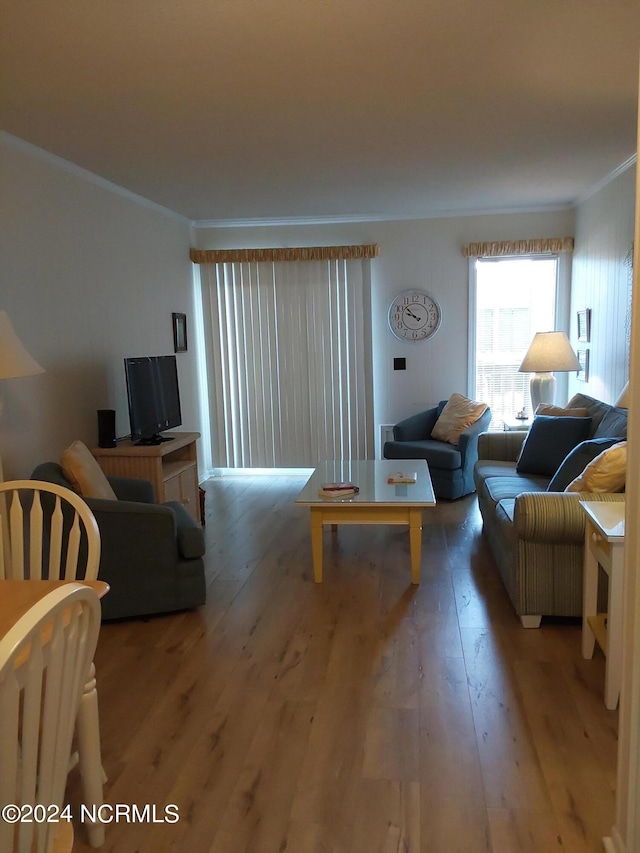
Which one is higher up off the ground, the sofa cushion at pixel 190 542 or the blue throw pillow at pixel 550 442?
the blue throw pillow at pixel 550 442

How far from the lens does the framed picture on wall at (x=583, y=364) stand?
5.63m

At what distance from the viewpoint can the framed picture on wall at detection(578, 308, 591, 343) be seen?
5578 mm

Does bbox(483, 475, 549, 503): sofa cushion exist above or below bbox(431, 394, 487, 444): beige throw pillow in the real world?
below

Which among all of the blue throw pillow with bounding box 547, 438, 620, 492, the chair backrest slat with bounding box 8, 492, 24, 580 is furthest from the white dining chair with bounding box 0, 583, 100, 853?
the blue throw pillow with bounding box 547, 438, 620, 492

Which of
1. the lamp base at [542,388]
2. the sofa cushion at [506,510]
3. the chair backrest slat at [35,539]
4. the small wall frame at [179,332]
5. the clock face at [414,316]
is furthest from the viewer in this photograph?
the clock face at [414,316]

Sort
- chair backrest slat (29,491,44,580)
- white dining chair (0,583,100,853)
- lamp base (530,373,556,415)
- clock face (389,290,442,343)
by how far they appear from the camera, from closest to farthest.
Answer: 1. white dining chair (0,583,100,853)
2. chair backrest slat (29,491,44,580)
3. lamp base (530,373,556,415)
4. clock face (389,290,442,343)

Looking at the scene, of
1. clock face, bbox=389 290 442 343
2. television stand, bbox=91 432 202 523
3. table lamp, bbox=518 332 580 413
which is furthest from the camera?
clock face, bbox=389 290 442 343

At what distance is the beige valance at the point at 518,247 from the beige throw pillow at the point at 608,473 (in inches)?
143

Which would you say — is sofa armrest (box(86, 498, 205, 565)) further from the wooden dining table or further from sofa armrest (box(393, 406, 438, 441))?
sofa armrest (box(393, 406, 438, 441))

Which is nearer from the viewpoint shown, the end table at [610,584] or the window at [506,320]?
the end table at [610,584]

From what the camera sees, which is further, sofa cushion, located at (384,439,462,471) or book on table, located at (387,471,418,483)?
sofa cushion, located at (384,439,462,471)

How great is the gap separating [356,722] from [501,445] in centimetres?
306

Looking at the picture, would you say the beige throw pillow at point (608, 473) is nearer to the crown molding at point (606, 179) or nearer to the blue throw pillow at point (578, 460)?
the blue throw pillow at point (578, 460)

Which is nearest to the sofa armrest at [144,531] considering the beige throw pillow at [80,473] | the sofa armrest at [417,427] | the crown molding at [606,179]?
the beige throw pillow at [80,473]
